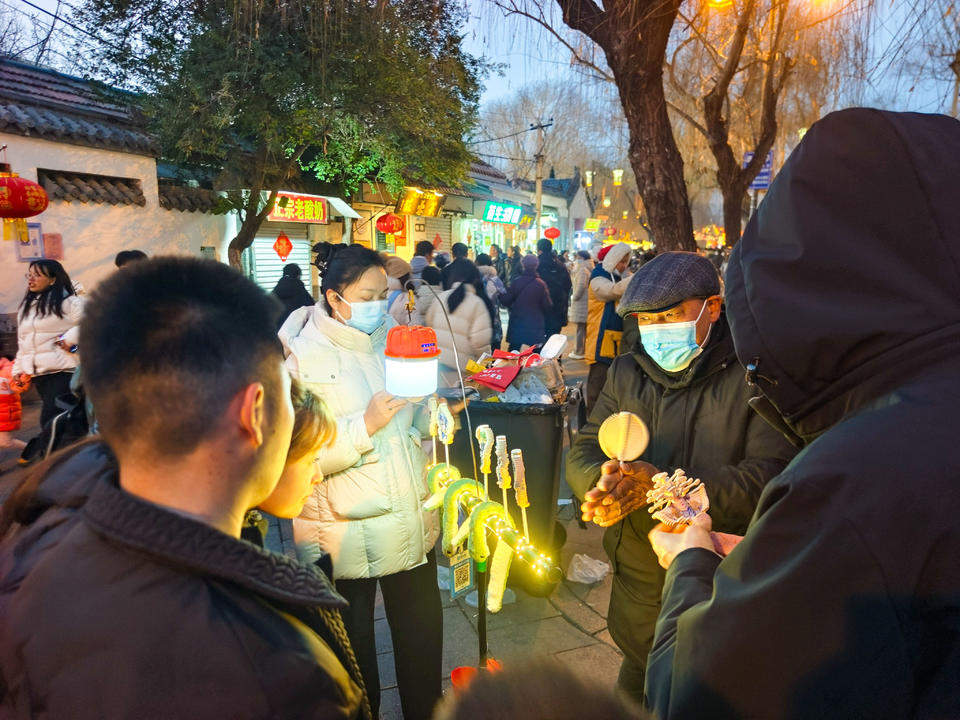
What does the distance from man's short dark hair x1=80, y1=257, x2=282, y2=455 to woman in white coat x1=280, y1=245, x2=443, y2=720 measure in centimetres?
126

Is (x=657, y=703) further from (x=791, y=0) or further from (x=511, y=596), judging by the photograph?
(x=791, y=0)

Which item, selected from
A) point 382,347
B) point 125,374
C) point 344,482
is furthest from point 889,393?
point 382,347

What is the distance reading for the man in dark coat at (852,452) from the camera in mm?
762

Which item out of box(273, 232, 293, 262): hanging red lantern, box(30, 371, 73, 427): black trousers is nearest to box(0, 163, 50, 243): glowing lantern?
box(30, 371, 73, 427): black trousers

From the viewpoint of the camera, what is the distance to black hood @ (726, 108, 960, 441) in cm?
84

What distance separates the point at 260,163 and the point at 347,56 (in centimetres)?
247

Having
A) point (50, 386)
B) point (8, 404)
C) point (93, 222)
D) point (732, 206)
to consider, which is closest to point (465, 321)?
point (50, 386)

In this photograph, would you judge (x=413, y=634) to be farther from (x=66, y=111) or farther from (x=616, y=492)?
(x=66, y=111)

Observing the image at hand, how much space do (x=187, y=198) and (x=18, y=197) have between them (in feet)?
14.9

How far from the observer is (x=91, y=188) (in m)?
→ 9.53

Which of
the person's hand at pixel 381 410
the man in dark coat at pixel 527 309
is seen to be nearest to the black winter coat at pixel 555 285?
the man in dark coat at pixel 527 309

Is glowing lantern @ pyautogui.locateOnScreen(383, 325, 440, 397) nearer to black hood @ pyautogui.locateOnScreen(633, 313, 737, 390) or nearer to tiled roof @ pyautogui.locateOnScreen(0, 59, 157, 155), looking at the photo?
black hood @ pyautogui.locateOnScreen(633, 313, 737, 390)

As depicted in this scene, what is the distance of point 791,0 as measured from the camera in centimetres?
581

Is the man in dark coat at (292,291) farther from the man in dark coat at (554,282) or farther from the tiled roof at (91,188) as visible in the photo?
the tiled roof at (91,188)
